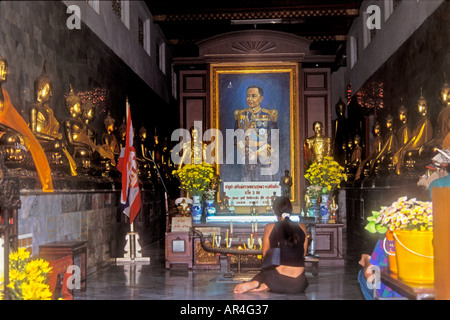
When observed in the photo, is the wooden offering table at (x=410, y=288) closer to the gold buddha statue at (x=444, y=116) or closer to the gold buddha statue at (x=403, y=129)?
the gold buddha statue at (x=444, y=116)

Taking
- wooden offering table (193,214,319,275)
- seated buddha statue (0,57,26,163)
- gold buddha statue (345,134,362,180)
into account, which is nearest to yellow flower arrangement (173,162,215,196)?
wooden offering table (193,214,319,275)

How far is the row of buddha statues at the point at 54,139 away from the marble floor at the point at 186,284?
1.27 m

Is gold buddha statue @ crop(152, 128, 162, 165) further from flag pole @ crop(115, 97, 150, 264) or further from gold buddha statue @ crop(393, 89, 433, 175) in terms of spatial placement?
gold buddha statue @ crop(393, 89, 433, 175)

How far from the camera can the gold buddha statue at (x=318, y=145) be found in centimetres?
934

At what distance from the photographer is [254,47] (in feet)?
33.4

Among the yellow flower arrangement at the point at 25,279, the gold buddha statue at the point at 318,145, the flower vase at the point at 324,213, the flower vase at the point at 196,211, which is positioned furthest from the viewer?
the gold buddha statue at the point at 318,145

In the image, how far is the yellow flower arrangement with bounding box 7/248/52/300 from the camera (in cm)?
358

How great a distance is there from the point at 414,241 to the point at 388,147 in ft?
21.0

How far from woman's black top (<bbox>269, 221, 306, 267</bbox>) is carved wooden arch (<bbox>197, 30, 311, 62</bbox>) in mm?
5800

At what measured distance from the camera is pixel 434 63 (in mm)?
7027

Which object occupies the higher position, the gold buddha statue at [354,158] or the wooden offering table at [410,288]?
the gold buddha statue at [354,158]

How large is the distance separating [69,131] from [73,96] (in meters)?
0.55

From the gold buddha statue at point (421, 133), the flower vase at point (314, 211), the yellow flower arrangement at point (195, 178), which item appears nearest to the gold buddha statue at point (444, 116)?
the gold buddha statue at point (421, 133)
